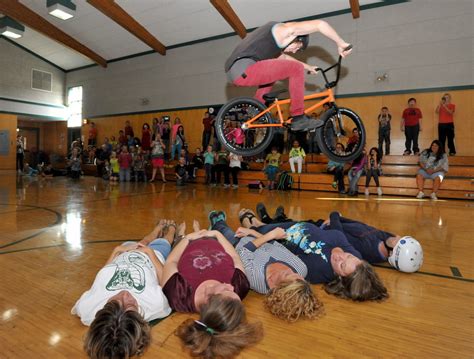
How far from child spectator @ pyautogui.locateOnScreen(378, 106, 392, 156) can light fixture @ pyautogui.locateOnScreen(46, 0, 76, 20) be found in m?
9.80

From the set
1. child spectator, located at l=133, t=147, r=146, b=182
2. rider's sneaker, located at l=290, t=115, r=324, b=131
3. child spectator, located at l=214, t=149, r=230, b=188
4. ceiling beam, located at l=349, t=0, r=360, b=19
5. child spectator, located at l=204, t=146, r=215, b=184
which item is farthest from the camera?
child spectator, located at l=133, t=147, r=146, b=182

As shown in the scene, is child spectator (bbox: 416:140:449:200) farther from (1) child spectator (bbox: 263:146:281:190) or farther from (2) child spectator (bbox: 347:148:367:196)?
(1) child spectator (bbox: 263:146:281:190)

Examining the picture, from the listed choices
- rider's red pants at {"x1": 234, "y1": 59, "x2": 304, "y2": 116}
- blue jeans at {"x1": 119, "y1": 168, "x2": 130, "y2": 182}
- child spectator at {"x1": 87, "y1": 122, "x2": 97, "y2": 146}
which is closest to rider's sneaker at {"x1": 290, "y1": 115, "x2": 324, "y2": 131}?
rider's red pants at {"x1": 234, "y1": 59, "x2": 304, "y2": 116}

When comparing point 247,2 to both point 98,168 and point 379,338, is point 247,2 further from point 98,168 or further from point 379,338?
point 379,338

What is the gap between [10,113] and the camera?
580 inches

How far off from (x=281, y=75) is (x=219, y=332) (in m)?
2.35

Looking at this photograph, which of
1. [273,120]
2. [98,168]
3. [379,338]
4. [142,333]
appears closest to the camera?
[142,333]

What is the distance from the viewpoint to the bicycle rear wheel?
3.57 meters

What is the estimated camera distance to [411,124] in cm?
844

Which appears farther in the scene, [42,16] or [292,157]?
[42,16]

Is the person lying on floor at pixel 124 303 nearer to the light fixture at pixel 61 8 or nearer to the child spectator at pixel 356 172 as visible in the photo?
the child spectator at pixel 356 172

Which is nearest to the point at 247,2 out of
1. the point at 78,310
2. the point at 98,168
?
the point at 98,168

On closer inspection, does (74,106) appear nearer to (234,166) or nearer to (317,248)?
(234,166)

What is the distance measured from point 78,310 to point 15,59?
16.8 meters
